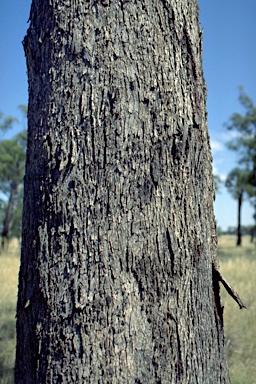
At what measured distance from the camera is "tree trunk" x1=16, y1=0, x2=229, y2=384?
5.06ft

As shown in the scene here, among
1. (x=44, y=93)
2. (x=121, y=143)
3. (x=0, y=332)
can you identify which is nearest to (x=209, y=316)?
(x=121, y=143)

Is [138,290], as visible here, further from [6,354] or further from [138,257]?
[6,354]

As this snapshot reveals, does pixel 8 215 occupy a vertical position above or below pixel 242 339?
above

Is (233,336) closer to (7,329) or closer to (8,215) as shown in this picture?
(7,329)

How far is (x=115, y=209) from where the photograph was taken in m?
1.57

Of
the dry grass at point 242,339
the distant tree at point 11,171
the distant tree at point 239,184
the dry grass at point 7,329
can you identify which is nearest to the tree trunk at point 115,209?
the dry grass at point 242,339

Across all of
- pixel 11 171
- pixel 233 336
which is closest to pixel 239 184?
pixel 11 171

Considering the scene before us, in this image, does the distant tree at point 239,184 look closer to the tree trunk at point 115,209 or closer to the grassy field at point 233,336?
the grassy field at point 233,336

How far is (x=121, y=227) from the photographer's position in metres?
1.56

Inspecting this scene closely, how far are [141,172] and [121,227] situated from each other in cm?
23

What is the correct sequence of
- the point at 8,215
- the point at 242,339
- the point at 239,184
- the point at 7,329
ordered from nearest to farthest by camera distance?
the point at 242,339
the point at 7,329
the point at 8,215
the point at 239,184

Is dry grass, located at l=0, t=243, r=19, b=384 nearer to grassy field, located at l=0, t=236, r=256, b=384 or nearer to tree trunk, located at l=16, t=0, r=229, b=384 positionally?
grassy field, located at l=0, t=236, r=256, b=384

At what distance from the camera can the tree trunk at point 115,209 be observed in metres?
1.54

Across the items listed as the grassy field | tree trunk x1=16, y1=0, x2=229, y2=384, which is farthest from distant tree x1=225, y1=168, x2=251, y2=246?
tree trunk x1=16, y1=0, x2=229, y2=384
